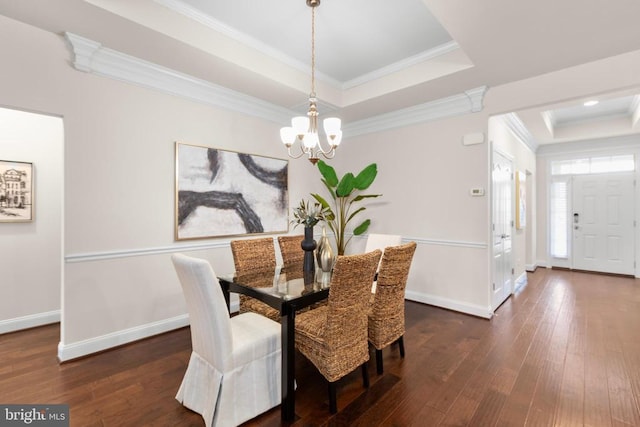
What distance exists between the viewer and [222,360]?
1679 millimetres

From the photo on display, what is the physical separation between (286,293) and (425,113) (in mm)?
3147

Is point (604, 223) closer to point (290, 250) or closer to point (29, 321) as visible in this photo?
point (290, 250)

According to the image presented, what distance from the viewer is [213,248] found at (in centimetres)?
342

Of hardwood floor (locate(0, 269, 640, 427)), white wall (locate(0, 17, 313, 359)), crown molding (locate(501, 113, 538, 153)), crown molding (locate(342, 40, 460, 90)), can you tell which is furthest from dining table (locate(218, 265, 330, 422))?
crown molding (locate(501, 113, 538, 153))

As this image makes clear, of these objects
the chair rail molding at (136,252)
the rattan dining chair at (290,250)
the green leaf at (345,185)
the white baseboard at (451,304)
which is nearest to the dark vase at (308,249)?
the rattan dining chair at (290,250)

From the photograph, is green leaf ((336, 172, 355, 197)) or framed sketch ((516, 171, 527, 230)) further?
framed sketch ((516, 171, 527, 230))

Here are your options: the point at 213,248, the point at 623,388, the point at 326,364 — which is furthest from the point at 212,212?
the point at 623,388

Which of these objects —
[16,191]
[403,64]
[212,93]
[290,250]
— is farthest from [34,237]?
[403,64]

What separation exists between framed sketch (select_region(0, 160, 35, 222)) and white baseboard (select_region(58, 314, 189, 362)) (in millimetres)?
1597

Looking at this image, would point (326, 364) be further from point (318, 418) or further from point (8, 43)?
point (8, 43)

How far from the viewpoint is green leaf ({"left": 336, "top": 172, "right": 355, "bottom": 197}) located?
4.16 metres

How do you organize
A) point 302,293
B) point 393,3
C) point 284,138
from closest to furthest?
point 302,293 < point 393,3 < point 284,138

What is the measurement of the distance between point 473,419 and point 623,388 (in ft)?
4.19

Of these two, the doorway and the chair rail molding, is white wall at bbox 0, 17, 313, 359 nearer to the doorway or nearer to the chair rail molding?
the chair rail molding
